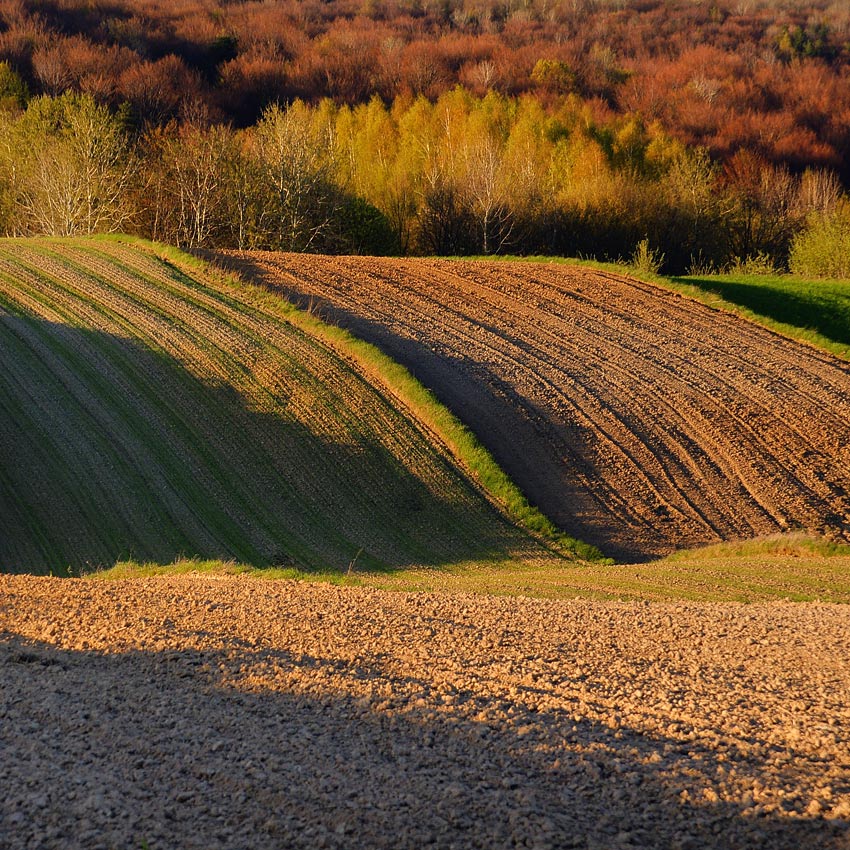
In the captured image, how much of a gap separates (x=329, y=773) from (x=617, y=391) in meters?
23.4

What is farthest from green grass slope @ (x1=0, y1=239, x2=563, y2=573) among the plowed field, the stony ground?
the stony ground

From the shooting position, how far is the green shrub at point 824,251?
5347 cm

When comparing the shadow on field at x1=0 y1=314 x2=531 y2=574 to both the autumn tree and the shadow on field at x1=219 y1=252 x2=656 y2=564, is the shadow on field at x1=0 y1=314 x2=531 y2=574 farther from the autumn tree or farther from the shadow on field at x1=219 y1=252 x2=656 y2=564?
the autumn tree

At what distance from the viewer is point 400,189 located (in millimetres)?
58469

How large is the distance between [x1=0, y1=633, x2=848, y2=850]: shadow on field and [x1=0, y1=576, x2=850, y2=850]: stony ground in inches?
0.7

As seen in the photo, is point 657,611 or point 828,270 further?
point 828,270

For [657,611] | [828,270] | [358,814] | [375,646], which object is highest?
[358,814]

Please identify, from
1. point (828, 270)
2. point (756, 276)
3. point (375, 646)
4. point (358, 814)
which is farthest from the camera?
point (828, 270)

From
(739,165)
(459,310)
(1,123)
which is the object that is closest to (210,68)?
(1,123)

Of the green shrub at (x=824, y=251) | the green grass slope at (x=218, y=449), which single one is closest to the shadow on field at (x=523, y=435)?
the green grass slope at (x=218, y=449)

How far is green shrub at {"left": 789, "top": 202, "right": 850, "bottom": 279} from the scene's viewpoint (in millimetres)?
53469

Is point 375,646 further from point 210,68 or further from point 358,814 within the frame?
point 210,68

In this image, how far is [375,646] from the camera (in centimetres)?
920

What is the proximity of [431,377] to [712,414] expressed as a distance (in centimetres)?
775
